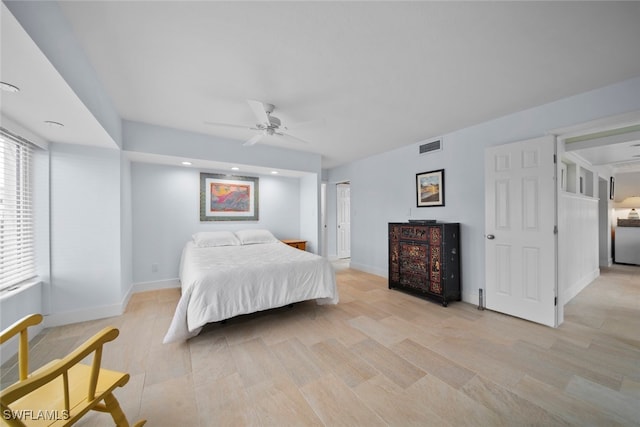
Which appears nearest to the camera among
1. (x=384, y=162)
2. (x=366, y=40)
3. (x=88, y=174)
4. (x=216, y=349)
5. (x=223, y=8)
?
(x=223, y=8)

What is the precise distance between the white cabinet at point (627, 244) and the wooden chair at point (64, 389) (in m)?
8.93

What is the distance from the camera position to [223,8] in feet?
4.73

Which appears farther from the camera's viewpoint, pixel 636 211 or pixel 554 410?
pixel 636 211

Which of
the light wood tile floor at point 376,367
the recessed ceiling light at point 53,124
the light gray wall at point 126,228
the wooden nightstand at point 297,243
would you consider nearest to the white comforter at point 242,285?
the light wood tile floor at point 376,367

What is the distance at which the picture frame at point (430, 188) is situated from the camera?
12.1 ft

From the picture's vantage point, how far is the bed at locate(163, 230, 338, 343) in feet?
7.50

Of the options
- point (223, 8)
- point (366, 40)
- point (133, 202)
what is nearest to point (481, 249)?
point (366, 40)

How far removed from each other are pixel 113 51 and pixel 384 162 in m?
4.03

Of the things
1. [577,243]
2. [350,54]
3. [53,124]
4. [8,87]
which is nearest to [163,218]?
[53,124]

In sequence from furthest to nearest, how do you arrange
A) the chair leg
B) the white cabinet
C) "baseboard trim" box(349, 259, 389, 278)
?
the white cabinet → "baseboard trim" box(349, 259, 389, 278) → the chair leg

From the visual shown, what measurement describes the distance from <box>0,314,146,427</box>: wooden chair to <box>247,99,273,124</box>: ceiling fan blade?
1.92m

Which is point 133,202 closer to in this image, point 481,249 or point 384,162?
point 384,162

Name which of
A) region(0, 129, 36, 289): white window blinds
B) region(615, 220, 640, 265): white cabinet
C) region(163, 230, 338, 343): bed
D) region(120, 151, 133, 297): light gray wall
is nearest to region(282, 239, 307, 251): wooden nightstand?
region(163, 230, 338, 343): bed

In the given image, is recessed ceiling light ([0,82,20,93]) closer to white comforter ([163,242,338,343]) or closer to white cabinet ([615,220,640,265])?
white comforter ([163,242,338,343])
